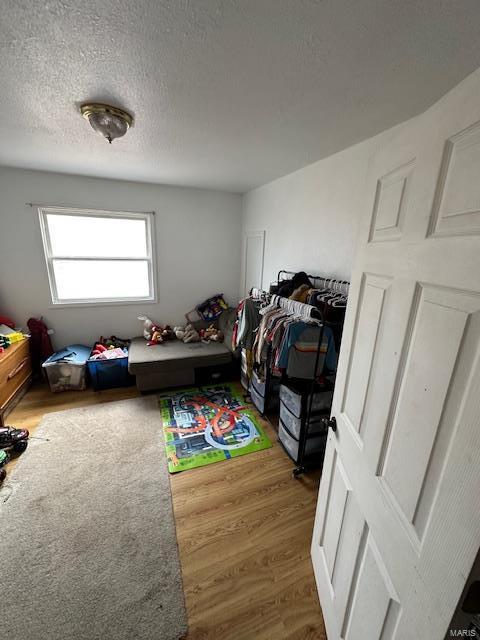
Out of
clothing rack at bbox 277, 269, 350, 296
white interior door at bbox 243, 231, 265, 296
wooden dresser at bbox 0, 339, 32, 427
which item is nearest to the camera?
clothing rack at bbox 277, 269, 350, 296

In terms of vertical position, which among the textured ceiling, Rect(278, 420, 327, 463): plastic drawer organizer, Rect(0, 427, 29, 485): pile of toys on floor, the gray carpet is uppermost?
the textured ceiling

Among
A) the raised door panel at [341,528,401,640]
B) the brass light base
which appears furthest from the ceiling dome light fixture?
the raised door panel at [341,528,401,640]

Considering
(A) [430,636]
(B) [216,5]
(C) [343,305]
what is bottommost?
(A) [430,636]

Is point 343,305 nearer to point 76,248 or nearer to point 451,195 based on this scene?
point 451,195

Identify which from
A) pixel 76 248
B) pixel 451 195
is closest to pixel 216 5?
pixel 451 195

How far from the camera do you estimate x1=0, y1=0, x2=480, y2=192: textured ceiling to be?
2.62 feet

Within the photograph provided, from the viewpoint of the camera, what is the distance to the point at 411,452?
2.21ft

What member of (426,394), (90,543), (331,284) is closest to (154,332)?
(90,543)

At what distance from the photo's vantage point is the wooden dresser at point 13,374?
2398mm

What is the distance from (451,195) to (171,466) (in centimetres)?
231

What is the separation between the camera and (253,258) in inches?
136

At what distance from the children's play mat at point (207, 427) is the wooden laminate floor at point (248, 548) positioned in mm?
114

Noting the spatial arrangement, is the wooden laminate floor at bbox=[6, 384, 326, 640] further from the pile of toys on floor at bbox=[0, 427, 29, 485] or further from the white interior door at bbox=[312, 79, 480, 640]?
the white interior door at bbox=[312, 79, 480, 640]

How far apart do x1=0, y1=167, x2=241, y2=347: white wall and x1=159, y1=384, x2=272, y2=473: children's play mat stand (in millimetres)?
1339
